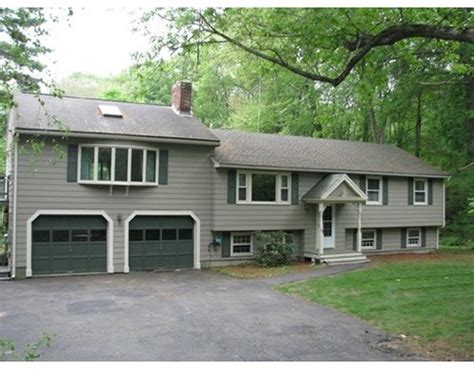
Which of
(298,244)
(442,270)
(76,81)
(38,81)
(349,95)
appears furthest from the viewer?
(76,81)

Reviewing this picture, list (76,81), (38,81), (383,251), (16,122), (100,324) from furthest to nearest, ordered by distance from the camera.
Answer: (76,81) → (383,251) → (16,122) → (100,324) → (38,81)

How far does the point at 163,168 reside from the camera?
16.7 meters

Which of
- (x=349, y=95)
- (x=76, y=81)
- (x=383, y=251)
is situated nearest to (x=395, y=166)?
(x=383, y=251)

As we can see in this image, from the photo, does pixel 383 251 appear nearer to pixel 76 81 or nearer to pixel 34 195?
pixel 34 195

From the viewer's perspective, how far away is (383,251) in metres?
21.3

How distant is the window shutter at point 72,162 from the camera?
50.0 feet

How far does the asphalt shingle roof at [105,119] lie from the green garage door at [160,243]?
3123 mm

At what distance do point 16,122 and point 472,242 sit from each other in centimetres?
2187

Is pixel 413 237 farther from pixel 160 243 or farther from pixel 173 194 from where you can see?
pixel 160 243

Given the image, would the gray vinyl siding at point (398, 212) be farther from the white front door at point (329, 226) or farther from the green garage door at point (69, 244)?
the green garage door at point (69, 244)

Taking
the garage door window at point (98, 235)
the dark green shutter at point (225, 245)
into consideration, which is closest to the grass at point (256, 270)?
the dark green shutter at point (225, 245)

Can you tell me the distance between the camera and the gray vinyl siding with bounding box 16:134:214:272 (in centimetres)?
1474

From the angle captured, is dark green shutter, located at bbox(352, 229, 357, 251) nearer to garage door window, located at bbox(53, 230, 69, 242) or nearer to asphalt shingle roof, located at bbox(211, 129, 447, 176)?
asphalt shingle roof, located at bbox(211, 129, 447, 176)

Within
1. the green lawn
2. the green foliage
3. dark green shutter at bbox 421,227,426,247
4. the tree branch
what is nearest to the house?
dark green shutter at bbox 421,227,426,247
